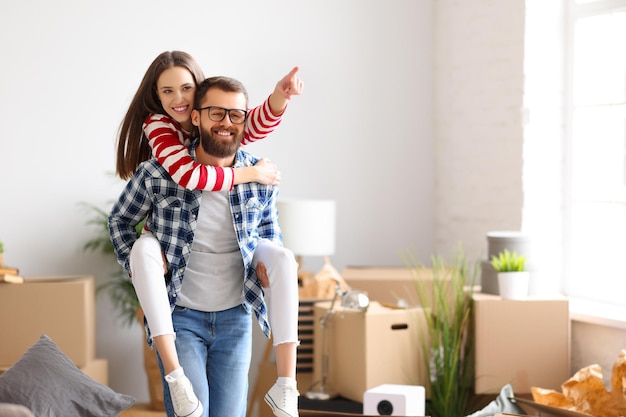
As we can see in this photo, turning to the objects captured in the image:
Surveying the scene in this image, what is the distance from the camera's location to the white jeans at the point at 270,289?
2371mm

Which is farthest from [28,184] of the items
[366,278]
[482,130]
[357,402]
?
[482,130]

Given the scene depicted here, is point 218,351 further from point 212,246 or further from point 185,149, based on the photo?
point 185,149

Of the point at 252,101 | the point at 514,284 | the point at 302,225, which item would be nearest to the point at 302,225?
the point at 302,225

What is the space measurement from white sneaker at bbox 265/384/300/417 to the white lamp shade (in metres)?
2.27

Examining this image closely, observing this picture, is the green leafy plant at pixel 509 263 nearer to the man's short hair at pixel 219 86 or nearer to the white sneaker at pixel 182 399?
the man's short hair at pixel 219 86

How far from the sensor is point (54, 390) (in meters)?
2.79

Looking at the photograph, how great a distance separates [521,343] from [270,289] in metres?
1.95

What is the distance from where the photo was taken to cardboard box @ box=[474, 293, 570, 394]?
4082 millimetres

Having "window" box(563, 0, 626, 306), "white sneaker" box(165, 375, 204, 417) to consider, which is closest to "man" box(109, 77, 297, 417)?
"white sneaker" box(165, 375, 204, 417)

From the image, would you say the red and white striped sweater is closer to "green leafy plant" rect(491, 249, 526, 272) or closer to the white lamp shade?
"green leafy plant" rect(491, 249, 526, 272)

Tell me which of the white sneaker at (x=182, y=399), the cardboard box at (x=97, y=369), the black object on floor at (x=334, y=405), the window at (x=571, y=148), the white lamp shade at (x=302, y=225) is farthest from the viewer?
the white lamp shade at (x=302, y=225)

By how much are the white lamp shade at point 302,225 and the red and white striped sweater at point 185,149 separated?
2.04 metres

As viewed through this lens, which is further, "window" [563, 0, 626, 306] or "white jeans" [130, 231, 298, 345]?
"window" [563, 0, 626, 306]

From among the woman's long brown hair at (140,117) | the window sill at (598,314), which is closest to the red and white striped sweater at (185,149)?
the woman's long brown hair at (140,117)
